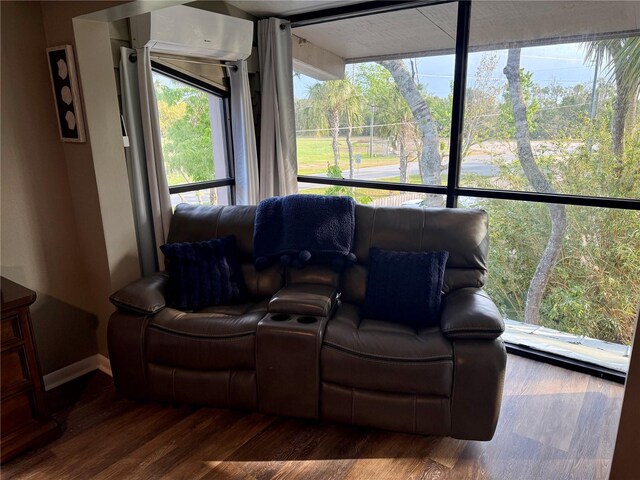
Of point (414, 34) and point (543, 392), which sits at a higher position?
point (414, 34)

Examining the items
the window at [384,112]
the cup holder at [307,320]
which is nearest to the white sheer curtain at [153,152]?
the cup holder at [307,320]

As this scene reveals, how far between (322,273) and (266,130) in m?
1.48

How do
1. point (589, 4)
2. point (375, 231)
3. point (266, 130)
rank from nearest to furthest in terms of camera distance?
1. point (589, 4)
2. point (375, 231)
3. point (266, 130)

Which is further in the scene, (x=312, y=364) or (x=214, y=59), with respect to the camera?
(x=214, y=59)

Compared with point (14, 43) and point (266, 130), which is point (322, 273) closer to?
point (266, 130)

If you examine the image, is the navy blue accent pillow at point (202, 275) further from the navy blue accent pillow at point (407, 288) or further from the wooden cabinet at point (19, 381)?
the navy blue accent pillow at point (407, 288)

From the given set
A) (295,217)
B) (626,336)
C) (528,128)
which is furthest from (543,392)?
(295,217)

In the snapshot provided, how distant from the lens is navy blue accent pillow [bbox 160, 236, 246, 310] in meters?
2.50

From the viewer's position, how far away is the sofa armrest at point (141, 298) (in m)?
2.33

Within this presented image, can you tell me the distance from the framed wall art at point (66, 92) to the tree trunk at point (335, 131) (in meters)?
1.89

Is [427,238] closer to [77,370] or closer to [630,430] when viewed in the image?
[630,430]

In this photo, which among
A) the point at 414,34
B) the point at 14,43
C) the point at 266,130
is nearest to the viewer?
the point at 14,43

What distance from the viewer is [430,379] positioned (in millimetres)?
1998

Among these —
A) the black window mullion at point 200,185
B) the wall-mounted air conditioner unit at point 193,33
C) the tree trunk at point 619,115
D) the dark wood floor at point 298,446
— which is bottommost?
the dark wood floor at point 298,446
